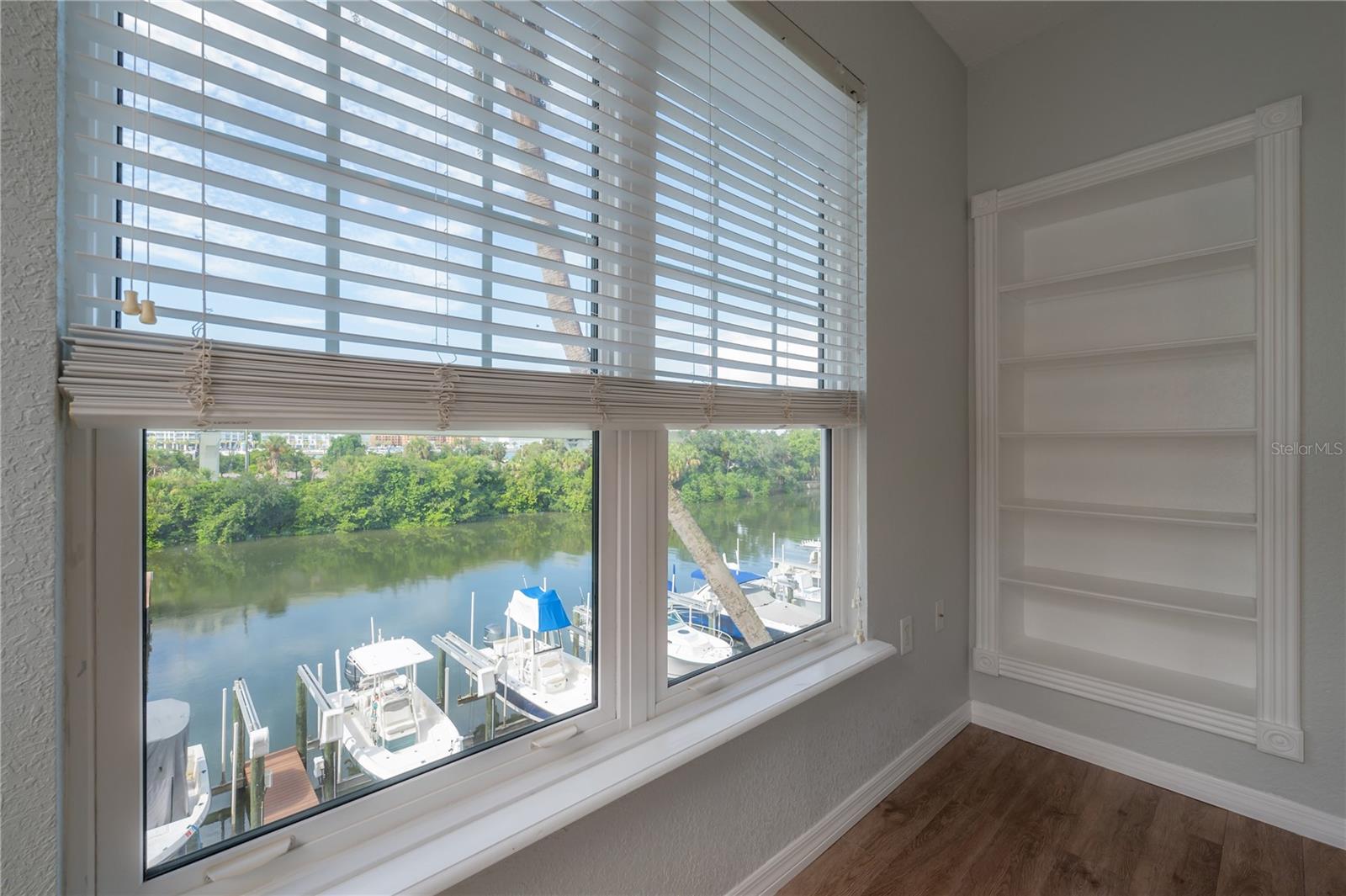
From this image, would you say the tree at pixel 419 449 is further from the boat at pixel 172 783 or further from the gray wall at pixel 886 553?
the gray wall at pixel 886 553

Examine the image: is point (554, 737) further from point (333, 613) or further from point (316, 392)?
point (316, 392)

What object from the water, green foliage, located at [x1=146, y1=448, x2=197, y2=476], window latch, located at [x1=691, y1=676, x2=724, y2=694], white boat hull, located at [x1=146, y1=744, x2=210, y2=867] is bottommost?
window latch, located at [x1=691, y1=676, x2=724, y2=694]

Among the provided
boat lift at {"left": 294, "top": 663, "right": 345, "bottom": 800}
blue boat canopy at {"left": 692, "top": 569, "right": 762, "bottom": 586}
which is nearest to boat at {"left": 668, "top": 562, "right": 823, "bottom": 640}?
blue boat canopy at {"left": 692, "top": 569, "right": 762, "bottom": 586}

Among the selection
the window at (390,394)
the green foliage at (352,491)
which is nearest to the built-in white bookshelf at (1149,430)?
the window at (390,394)

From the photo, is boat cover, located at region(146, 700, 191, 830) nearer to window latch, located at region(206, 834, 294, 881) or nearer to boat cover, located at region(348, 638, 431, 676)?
window latch, located at region(206, 834, 294, 881)

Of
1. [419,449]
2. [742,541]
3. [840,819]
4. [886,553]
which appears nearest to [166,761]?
[419,449]

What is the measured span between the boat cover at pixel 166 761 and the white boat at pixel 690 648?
88 centimetres

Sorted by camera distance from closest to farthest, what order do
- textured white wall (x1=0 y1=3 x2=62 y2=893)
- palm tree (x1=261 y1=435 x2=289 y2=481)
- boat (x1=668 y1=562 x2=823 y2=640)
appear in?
textured white wall (x1=0 y1=3 x2=62 y2=893)
palm tree (x1=261 y1=435 x2=289 y2=481)
boat (x1=668 y1=562 x2=823 y2=640)

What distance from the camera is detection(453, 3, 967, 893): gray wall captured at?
1.18 metres

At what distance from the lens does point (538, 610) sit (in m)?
1.13

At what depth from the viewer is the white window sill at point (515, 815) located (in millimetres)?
809

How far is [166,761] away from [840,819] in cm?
162

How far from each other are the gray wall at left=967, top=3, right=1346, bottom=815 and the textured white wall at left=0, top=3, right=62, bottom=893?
2682mm

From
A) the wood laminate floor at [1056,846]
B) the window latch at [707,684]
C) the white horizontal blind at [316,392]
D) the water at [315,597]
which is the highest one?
the white horizontal blind at [316,392]
